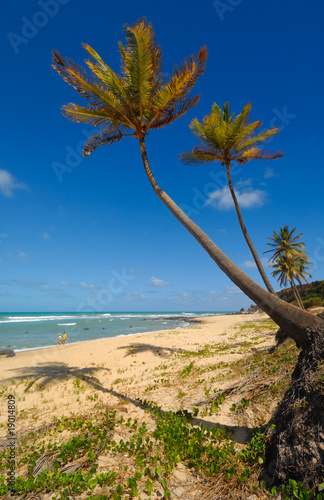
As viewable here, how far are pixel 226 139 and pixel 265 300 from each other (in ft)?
28.5

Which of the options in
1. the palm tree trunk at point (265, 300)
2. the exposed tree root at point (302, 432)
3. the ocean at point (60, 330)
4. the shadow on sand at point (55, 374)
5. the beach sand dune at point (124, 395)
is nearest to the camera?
the exposed tree root at point (302, 432)

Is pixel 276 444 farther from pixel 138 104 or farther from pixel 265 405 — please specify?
pixel 138 104

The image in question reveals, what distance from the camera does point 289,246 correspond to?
30219mm

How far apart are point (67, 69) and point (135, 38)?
6.73 feet

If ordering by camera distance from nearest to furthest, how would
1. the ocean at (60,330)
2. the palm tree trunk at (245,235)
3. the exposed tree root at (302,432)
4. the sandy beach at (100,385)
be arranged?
the exposed tree root at (302,432)
the sandy beach at (100,385)
the palm tree trunk at (245,235)
the ocean at (60,330)

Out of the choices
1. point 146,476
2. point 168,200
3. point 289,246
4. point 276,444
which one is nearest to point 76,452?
point 146,476

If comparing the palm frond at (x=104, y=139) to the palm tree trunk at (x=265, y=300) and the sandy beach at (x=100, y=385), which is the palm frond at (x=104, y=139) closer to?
the palm tree trunk at (x=265, y=300)

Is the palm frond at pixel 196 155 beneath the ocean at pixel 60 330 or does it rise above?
above

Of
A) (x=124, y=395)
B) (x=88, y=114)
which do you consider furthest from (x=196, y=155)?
(x=124, y=395)

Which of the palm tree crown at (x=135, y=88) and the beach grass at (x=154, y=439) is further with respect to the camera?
the palm tree crown at (x=135, y=88)

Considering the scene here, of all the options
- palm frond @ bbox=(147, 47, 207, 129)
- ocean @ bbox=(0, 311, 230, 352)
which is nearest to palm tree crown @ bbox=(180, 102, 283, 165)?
palm frond @ bbox=(147, 47, 207, 129)

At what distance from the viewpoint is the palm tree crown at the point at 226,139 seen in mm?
10297

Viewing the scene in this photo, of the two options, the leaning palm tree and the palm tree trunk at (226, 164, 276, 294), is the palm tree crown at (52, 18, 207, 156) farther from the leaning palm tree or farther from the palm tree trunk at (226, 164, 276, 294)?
the palm tree trunk at (226, 164, 276, 294)

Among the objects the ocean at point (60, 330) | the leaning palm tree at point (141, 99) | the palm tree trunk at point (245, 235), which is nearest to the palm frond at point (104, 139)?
the leaning palm tree at point (141, 99)
